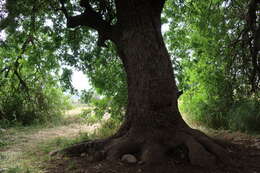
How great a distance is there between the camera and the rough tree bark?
3570 millimetres

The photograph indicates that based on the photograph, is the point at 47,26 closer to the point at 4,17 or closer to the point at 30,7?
the point at 30,7

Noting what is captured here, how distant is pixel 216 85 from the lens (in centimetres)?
670

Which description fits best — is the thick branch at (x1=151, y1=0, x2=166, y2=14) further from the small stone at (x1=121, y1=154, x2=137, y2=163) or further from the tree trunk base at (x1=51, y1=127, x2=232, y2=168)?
the small stone at (x1=121, y1=154, x2=137, y2=163)

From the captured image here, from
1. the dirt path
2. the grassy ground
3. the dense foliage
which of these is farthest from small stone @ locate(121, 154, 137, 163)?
the dense foliage

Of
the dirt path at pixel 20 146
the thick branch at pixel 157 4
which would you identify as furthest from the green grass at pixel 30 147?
the thick branch at pixel 157 4

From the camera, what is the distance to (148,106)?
381 cm

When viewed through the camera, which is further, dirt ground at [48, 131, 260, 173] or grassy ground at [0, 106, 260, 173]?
grassy ground at [0, 106, 260, 173]

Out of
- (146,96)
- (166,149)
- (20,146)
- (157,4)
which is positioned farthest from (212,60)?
(20,146)

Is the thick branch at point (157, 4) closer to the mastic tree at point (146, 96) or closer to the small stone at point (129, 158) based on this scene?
the mastic tree at point (146, 96)

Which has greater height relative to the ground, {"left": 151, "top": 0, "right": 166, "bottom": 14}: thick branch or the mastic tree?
{"left": 151, "top": 0, "right": 166, "bottom": 14}: thick branch

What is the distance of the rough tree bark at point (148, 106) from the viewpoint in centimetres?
357

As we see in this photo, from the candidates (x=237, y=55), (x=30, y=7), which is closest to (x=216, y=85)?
(x=237, y=55)

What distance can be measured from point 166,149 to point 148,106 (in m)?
0.71

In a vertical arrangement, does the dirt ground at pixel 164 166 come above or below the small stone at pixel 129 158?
below
